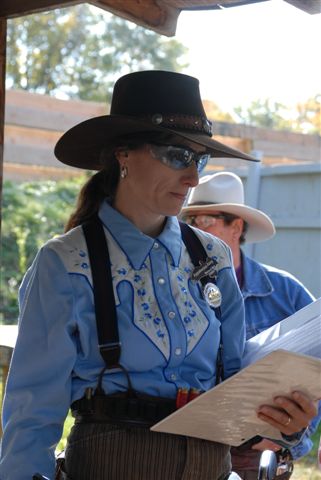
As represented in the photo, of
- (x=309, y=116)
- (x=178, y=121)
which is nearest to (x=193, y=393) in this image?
(x=178, y=121)

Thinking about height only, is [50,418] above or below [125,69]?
above

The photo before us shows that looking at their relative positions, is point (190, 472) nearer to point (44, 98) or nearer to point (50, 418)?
point (50, 418)

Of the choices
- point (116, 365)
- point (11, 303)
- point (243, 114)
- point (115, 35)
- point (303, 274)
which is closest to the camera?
point (116, 365)

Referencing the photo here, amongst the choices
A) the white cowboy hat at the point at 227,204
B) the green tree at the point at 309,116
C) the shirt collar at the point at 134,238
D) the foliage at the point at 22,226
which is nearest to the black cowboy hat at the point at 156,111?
the shirt collar at the point at 134,238

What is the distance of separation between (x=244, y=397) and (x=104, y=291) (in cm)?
45

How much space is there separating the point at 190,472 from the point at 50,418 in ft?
1.25

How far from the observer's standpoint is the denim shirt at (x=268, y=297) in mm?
3570

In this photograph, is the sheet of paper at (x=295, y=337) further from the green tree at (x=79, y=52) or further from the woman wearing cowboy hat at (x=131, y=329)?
the green tree at (x=79, y=52)

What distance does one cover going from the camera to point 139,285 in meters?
2.38

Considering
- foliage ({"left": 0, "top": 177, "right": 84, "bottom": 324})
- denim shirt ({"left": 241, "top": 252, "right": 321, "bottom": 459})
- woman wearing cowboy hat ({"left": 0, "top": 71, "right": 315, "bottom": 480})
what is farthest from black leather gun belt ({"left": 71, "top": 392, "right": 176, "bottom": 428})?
foliage ({"left": 0, "top": 177, "right": 84, "bottom": 324})

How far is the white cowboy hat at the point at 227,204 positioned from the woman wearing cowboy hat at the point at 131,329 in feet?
4.49

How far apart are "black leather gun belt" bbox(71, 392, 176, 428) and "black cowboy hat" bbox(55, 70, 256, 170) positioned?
0.69 metres

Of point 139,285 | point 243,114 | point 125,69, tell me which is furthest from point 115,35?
point 139,285

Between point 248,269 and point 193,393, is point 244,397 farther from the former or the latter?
point 248,269
